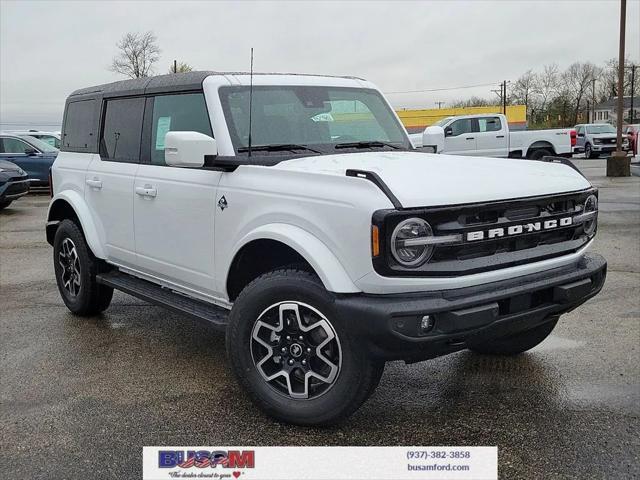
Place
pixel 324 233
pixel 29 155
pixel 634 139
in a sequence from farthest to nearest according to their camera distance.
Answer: pixel 29 155 → pixel 634 139 → pixel 324 233

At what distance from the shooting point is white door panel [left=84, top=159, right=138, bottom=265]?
5066 mm

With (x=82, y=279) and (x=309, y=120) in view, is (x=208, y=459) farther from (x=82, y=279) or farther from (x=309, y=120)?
(x=82, y=279)

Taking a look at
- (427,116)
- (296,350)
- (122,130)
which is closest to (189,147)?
(296,350)

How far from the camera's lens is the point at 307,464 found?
2.66 m

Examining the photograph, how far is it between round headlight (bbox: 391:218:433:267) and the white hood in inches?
3.9

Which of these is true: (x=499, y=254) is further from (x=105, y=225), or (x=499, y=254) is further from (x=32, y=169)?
(x=32, y=169)

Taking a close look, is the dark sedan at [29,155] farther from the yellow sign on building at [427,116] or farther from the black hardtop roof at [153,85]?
the yellow sign on building at [427,116]

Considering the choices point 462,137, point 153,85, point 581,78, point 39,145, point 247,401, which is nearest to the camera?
point 247,401

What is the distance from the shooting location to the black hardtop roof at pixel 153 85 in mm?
4609

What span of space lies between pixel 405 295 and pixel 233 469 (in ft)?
3.81

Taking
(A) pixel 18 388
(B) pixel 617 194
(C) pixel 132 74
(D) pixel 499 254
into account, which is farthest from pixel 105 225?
(C) pixel 132 74

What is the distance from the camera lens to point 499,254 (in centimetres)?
353

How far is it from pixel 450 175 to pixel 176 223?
1858 mm

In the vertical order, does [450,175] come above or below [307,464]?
above
